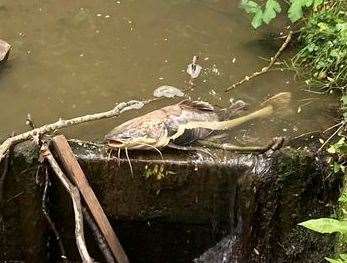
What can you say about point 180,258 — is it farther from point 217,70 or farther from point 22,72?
point 22,72

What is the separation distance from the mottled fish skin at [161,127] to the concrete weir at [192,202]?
0.30 ft

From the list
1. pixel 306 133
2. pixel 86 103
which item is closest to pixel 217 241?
pixel 306 133

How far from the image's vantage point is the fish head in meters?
3.47

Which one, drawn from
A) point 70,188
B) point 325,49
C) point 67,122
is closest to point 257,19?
point 325,49

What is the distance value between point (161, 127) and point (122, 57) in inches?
44.3

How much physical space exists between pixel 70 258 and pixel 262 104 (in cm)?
159

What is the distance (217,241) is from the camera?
384 cm

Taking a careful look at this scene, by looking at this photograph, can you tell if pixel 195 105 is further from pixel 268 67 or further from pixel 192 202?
pixel 268 67

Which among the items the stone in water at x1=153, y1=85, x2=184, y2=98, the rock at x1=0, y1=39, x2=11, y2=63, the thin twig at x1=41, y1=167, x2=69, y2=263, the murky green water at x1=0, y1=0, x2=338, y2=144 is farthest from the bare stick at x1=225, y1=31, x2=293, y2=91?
the rock at x1=0, y1=39, x2=11, y2=63

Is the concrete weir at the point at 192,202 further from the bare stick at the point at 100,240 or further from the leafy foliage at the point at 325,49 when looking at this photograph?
the leafy foliage at the point at 325,49

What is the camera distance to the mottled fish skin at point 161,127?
349 centimetres

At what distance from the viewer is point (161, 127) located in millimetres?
3570

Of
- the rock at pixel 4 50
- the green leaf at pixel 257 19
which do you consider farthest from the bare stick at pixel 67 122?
the green leaf at pixel 257 19

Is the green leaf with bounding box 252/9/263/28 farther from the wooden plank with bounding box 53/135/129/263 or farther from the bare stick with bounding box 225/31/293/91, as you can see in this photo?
the wooden plank with bounding box 53/135/129/263
